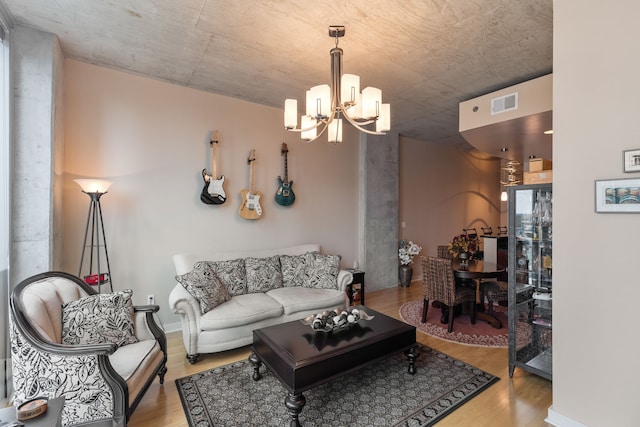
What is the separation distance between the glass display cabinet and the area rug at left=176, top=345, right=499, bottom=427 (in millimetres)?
465

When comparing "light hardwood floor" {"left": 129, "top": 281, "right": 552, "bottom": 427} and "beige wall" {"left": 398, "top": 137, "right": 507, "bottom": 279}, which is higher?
"beige wall" {"left": 398, "top": 137, "right": 507, "bottom": 279}

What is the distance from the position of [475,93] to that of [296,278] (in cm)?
324

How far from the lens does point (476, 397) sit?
227 centimetres

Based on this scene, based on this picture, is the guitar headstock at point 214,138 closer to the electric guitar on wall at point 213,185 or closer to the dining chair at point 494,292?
the electric guitar on wall at point 213,185

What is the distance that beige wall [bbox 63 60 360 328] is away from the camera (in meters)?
3.06

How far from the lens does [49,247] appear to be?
246 cm

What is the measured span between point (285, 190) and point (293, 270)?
1147 millimetres

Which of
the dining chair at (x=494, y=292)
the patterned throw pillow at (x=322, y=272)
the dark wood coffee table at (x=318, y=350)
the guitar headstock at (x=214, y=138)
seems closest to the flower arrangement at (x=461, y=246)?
the dining chair at (x=494, y=292)

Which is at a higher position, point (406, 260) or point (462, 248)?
point (462, 248)

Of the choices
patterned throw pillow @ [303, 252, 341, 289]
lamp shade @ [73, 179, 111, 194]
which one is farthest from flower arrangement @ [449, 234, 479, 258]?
lamp shade @ [73, 179, 111, 194]
